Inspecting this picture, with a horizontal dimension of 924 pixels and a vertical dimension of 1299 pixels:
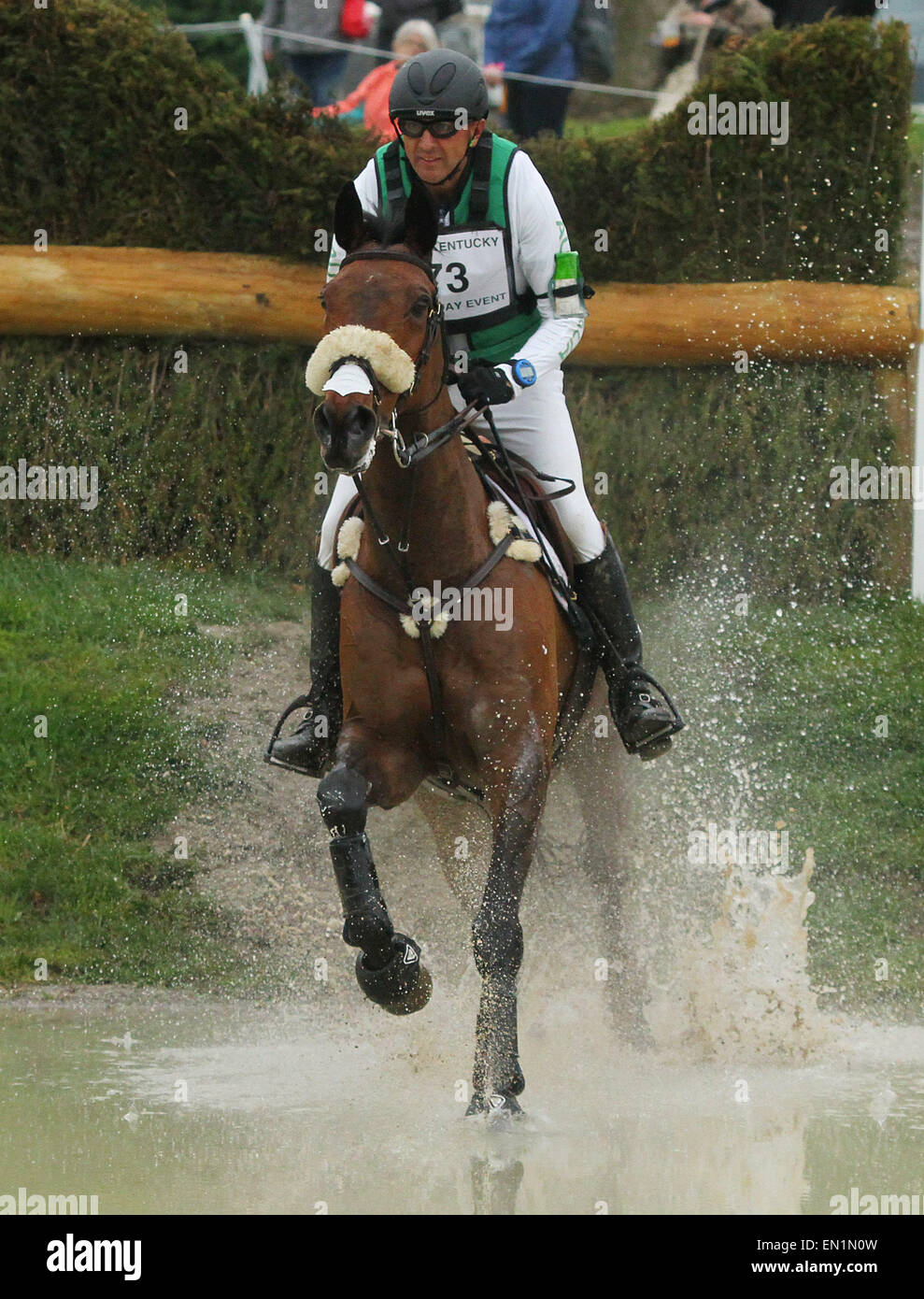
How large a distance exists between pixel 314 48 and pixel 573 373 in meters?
2.87

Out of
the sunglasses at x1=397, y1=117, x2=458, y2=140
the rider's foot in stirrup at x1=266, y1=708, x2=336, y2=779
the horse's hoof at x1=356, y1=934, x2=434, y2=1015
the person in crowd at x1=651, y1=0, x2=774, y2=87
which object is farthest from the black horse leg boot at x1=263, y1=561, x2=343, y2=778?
the person in crowd at x1=651, y1=0, x2=774, y2=87

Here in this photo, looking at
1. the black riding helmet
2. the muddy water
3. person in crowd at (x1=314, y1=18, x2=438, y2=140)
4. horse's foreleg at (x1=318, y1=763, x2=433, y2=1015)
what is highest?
person in crowd at (x1=314, y1=18, x2=438, y2=140)

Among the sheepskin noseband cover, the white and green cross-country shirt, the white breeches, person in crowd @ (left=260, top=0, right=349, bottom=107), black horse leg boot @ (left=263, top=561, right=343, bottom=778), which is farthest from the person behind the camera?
person in crowd @ (left=260, top=0, right=349, bottom=107)

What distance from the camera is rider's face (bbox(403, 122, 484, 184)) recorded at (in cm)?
583

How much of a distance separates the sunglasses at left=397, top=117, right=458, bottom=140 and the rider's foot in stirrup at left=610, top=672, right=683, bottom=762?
2025 mm

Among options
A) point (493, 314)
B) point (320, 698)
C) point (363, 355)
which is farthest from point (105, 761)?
point (363, 355)

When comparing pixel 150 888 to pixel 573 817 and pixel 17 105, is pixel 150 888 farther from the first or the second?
pixel 17 105

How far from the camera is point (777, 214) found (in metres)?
10.2

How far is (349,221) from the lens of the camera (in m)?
5.44

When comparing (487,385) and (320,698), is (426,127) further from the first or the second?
(320,698)

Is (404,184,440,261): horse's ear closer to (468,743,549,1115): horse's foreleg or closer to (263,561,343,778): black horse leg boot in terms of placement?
(263,561,343,778): black horse leg boot

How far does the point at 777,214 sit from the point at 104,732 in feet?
15.2

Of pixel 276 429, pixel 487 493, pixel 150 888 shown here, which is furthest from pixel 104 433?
pixel 487 493

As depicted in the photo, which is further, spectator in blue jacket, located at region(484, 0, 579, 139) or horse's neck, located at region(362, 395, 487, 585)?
spectator in blue jacket, located at region(484, 0, 579, 139)
